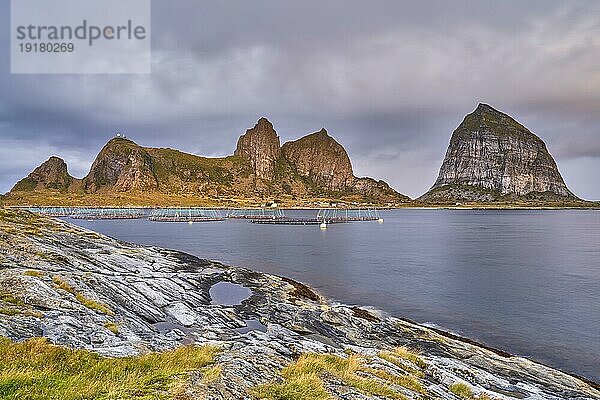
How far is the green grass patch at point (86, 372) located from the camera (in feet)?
37.4

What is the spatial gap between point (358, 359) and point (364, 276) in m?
45.0

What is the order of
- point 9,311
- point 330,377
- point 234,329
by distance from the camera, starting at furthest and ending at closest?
point 234,329 → point 9,311 → point 330,377

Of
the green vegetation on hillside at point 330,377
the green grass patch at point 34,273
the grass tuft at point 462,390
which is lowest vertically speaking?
the grass tuft at point 462,390

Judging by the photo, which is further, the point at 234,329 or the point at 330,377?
the point at 234,329

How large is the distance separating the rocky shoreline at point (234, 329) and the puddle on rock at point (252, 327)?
8cm

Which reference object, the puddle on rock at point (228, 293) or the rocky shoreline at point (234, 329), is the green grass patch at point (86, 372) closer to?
the rocky shoreline at point (234, 329)

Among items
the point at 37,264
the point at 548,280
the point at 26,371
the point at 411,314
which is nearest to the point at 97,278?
the point at 37,264

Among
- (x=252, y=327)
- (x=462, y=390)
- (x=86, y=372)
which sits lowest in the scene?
(x=252, y=327)

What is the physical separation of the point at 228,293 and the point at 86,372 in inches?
1198

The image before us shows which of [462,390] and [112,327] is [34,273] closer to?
[112,327]

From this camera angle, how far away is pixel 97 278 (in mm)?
34000

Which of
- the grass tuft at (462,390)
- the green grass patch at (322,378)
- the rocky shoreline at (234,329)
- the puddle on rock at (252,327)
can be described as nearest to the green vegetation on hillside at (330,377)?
the green grass patch at (322,378)

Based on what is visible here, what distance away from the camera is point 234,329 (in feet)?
98.1

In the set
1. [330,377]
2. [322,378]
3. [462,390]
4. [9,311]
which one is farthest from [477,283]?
[9,311]
